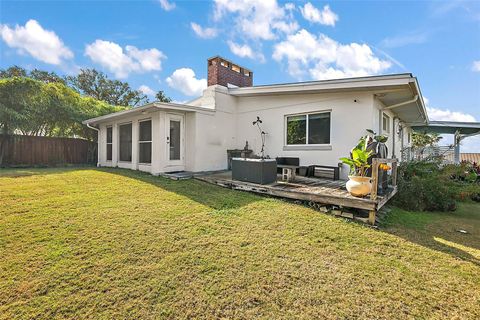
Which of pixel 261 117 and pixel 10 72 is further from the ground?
pixel 10 72

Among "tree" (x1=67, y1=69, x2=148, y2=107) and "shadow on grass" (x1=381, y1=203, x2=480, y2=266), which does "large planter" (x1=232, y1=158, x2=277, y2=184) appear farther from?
"tree" (x1=67, y1=69, x2=148, y2=107)

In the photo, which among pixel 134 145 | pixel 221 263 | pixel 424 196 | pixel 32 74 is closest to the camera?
pixel 221 263

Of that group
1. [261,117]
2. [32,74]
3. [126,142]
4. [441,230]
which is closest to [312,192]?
[441,230]

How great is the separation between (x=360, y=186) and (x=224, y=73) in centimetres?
671

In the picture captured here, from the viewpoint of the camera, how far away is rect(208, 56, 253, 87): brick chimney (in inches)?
344

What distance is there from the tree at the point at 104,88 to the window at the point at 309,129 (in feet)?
70.4

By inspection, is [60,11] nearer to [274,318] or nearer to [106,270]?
[106,270]

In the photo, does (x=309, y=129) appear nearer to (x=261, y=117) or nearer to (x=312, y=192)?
(x=261, y=117)

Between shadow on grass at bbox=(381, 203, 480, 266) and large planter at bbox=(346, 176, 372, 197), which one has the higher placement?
large planter at bbox=(346, 176, 372, 197)

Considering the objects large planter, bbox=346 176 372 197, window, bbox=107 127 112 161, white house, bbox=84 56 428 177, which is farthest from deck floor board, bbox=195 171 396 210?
window, bbox=107 127 112 161

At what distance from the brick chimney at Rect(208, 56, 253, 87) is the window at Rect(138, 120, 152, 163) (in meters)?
2.85

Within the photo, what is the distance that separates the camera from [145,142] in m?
8.47

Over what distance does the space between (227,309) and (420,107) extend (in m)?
9.56

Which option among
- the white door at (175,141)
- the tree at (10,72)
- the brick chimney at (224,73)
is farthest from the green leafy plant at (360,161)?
the tree at (10,72)
